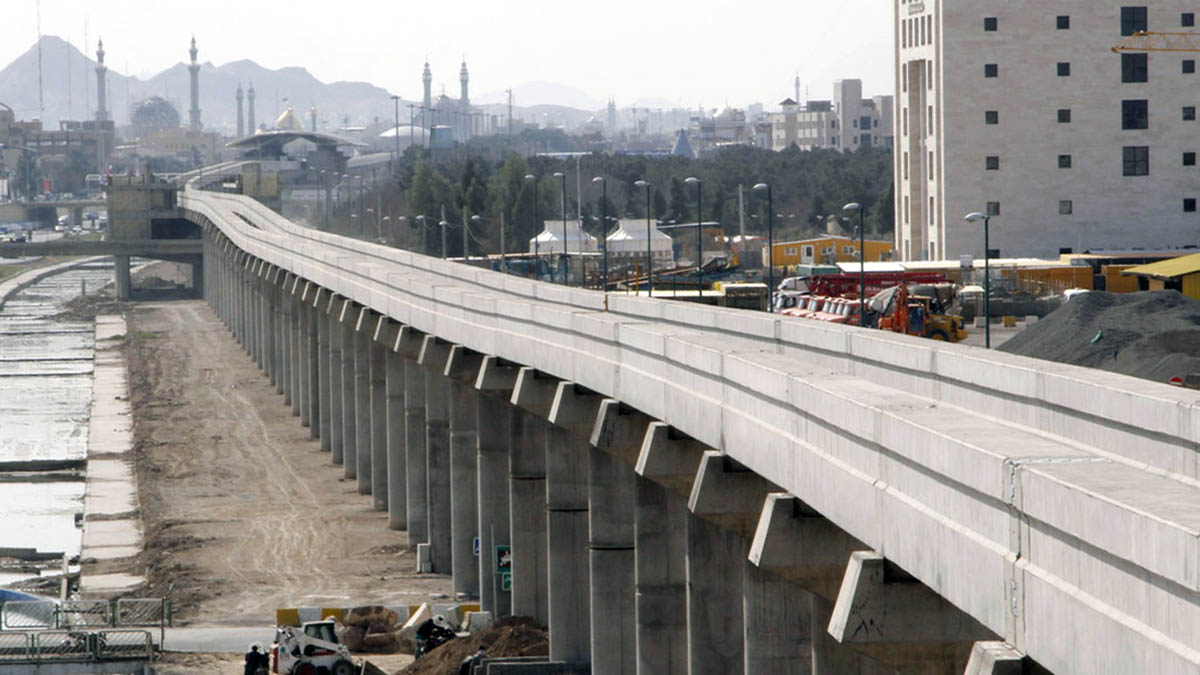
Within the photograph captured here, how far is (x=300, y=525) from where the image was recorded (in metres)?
61.9

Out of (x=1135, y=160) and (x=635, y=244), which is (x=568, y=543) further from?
(x=635, y=244)

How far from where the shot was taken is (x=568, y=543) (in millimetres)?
41250

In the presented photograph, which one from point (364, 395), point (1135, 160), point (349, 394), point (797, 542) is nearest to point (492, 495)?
point (364, 395)

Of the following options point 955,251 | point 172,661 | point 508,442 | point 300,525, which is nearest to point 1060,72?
point 955,251

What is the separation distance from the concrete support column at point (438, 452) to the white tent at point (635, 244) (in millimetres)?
71772

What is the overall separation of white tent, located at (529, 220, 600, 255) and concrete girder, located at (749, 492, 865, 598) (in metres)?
101

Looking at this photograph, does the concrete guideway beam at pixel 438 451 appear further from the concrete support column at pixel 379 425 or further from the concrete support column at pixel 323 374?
the concrete support column at pixel 323 374

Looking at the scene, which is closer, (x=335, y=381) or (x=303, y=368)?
(x=335, y=381)

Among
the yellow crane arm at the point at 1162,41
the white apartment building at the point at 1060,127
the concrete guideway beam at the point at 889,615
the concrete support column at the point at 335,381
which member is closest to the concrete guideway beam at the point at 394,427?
the concrete support column at the point at 335,381

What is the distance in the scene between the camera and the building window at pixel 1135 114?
114562 millimetres

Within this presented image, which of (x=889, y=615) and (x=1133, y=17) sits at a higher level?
(x=1133, y=17)

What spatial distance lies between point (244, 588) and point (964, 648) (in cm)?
3376

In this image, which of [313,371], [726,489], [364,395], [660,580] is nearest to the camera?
[726,489]

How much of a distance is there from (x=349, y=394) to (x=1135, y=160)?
196 feet
